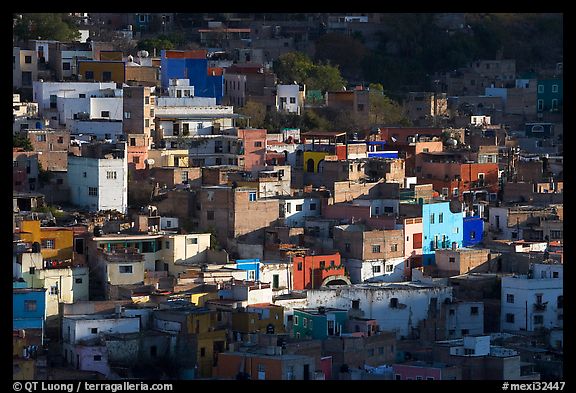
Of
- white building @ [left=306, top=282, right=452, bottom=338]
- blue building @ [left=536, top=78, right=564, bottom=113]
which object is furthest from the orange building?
blue building @ [left=536, top=78, right=564, bottom=113]

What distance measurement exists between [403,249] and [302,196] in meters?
1.25

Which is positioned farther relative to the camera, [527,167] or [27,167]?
[527,167]

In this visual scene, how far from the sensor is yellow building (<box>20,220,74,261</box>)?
12.8 metres

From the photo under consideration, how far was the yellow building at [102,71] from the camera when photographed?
18844 millimetres

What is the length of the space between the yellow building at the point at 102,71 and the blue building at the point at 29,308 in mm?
7389

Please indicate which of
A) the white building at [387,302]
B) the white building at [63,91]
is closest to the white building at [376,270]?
the white building at [387,302]

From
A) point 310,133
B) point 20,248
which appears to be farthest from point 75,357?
point 310,133

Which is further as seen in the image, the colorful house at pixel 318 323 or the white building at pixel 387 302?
the white building at pixel 387 302

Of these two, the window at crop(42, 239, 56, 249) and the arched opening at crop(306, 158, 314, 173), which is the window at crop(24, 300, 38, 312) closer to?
the window at crop(42, 239, 56, 249)

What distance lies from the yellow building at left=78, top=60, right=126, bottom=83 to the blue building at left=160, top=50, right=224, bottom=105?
36.2 inches

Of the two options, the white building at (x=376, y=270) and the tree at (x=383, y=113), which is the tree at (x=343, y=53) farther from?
the white building at (x=376, y=270)

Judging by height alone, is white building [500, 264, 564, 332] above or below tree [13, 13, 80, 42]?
below

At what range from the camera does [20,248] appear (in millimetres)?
12281
